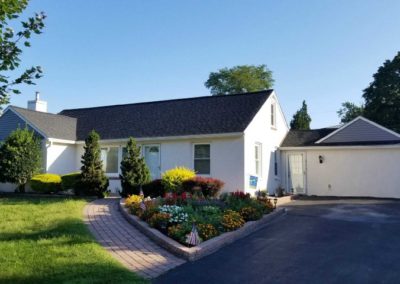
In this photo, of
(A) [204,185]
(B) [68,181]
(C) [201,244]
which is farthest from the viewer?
(B) [68,181]

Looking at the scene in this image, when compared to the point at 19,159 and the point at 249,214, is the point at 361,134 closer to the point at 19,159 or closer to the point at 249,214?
the point at 249,214

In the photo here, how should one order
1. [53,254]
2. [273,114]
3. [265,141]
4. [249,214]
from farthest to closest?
[273,114] < [265,141] < [249,214] < [53,254]

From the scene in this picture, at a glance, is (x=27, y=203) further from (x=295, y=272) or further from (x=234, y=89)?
(x=234, y=89)

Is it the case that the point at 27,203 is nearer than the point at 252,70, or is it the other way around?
the point at 27,203

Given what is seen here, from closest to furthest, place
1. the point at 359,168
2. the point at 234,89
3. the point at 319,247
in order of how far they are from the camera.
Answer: the point at 319,247
the point at 359,168
the point at 234,89

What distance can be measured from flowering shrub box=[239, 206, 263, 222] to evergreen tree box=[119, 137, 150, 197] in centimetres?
602

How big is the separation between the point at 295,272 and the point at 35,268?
457 centimetres

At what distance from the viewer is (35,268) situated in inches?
268

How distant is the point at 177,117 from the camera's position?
21469 millimetres

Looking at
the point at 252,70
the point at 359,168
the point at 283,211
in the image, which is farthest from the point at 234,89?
the point at 283,211

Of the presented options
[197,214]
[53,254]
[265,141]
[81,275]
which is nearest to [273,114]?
[265,141]

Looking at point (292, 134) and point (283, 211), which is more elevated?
point (292, 134)

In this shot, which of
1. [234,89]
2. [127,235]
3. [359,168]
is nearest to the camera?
[127,235]

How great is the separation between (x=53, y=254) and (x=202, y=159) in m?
11.9
